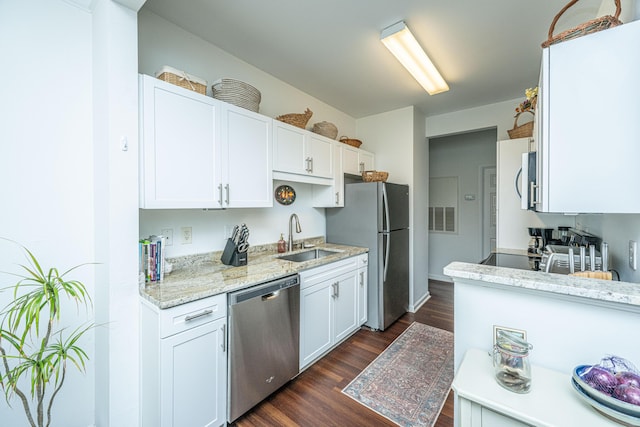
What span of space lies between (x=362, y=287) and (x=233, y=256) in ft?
5.06

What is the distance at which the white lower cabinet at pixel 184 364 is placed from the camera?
4.51 ft

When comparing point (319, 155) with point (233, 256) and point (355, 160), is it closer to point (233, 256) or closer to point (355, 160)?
point (355, 160)

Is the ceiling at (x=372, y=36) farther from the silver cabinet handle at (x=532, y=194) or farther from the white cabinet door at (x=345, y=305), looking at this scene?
the white cabinet door at (x=345, y=305)

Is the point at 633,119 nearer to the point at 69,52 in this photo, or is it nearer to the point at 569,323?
the point at 569,323

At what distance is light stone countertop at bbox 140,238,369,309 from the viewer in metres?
1.45

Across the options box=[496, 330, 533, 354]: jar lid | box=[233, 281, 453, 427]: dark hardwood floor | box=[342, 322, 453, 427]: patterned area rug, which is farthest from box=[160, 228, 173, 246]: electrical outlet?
box=[496, 330, 533, 354]: jar lid

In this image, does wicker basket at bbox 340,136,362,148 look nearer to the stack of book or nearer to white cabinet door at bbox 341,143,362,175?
white cabinet door at bbox 341,143,362,175

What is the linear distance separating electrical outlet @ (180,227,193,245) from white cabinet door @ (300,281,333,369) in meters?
0.98

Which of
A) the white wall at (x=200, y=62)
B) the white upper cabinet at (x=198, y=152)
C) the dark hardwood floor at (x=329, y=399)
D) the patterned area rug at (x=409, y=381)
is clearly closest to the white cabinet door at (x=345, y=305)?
the dark hardwood floor at (x=329, y=399)

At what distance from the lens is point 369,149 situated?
3.95 meters

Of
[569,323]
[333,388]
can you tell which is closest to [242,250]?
[333,388]

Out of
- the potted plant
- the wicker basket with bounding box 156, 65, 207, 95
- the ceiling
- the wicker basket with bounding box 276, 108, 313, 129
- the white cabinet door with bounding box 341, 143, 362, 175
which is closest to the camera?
the potted plant

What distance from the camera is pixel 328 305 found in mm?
2457

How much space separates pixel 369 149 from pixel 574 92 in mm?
2983
